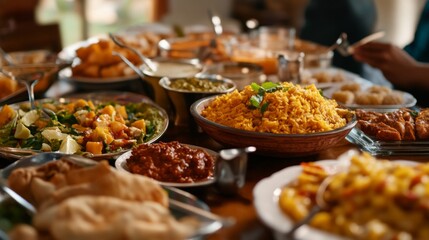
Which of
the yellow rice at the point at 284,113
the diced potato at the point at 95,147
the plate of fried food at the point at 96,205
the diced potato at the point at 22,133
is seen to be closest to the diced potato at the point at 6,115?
the diced potato at the point at 22,133

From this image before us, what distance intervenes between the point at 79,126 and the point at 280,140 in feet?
2.85

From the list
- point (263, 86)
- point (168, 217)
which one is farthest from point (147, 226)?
point (263, 86)

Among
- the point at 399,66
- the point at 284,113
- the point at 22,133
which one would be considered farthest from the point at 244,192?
the point at 399,66

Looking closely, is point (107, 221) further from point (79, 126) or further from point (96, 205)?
point (79, 126)

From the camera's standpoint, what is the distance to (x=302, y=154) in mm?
1884

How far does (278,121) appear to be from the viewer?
186 centimetres

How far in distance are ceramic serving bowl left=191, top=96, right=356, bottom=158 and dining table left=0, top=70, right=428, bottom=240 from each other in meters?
0.06

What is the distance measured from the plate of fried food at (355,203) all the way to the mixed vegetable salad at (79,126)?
77cm

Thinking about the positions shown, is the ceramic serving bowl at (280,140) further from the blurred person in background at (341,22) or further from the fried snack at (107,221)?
the blurred person in background at (341,22)

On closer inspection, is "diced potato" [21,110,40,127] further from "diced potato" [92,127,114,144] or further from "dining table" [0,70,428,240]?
"diced potato" [92,127,114,144]

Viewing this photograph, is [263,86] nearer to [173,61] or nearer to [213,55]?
[173,61]

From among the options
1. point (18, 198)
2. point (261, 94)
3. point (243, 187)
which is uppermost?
point (261, 94)

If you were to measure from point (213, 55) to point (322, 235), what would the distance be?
240cm

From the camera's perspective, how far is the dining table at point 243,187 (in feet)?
4.65
